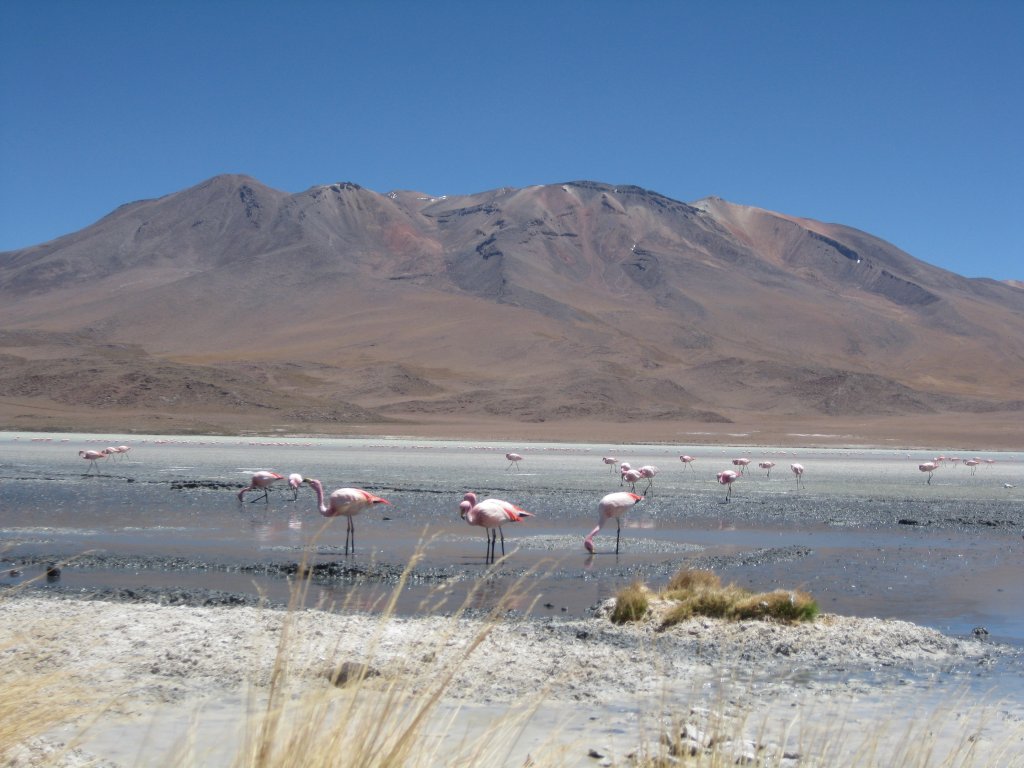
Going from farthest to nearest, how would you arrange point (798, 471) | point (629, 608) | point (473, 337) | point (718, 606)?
point (473, 337), point (798, 471), point (718, 606), point (629, 608)

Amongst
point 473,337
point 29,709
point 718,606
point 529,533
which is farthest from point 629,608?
point 473,337

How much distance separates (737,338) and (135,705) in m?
144

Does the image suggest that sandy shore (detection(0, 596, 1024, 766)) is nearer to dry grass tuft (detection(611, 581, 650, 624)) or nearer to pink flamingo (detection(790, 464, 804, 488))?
dry grass tuft (detection(611, 581, 650, 624))

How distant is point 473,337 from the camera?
12725 cm

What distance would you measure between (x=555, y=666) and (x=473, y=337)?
11873 centimetres

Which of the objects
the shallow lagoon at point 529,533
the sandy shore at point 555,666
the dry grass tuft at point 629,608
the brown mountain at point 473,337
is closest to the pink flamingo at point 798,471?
the shallow lagoon at point 529,533

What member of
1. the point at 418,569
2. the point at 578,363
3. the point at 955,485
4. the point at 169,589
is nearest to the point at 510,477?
the point at 955,485

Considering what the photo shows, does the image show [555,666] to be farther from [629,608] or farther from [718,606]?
[718,606]

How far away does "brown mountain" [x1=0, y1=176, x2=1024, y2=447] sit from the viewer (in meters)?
73.0

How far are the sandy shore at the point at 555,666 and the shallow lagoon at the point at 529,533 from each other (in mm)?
861

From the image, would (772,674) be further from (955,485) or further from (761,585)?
(955,485)

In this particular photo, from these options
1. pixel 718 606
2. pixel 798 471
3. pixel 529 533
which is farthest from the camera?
pixel 798 471

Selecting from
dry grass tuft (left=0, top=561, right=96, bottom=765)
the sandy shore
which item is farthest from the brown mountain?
dry grass tuft (left=0, top=561, right=96, bottom=765)

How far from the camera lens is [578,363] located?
111625 mm
